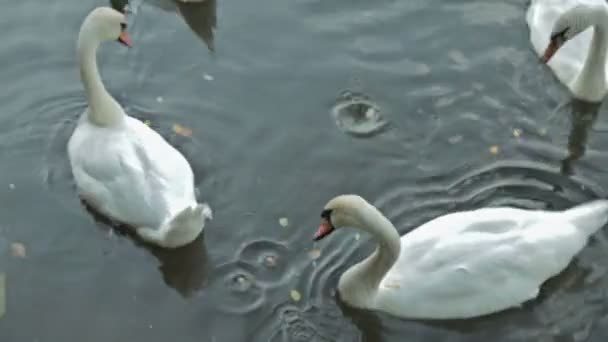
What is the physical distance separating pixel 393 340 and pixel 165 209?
1.95 metres

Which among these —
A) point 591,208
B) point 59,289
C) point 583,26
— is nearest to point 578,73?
point 583,26

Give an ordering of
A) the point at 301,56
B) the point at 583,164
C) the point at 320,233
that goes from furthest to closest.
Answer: the point at 301,56 → the point at 583,164 → the point at 320,233

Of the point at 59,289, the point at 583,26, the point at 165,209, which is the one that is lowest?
the point at 59,289

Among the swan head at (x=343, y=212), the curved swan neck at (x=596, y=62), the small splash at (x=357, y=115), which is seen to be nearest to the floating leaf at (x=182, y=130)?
the small splash at (x=357, y=115)

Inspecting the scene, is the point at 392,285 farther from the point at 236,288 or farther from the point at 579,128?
the point at 579,128

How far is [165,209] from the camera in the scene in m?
7.54

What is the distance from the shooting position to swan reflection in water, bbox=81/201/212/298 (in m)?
7.76

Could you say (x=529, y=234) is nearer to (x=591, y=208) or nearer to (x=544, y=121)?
(x=591, y=208)

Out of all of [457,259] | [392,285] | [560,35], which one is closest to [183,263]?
[392,285]

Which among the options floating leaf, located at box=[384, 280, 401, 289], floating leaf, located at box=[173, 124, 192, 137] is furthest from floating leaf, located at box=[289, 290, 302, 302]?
floating leaf, located at box=[173, 124, 192, 137]

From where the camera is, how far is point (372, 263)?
23.0 ft

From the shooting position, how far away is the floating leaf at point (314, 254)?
7.78m

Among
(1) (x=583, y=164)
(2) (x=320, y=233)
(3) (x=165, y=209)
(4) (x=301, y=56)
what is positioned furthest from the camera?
(4) (x=301, y=56)

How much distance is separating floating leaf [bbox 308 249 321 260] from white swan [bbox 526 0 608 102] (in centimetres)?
282
